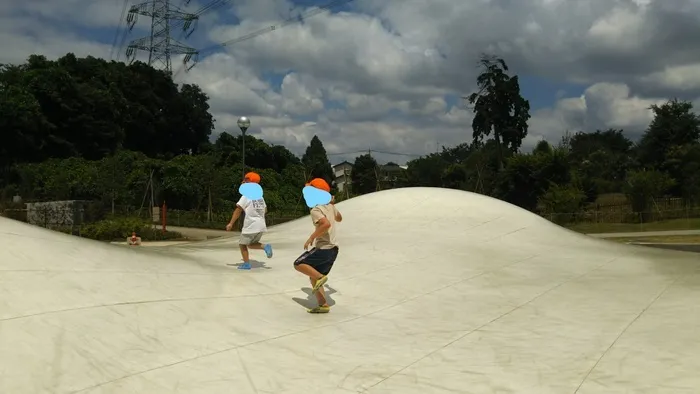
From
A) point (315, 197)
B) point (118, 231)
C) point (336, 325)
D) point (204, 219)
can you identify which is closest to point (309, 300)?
point (336, 325)

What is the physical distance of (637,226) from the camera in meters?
32.2

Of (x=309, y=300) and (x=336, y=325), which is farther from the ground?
(x=309, y=300)

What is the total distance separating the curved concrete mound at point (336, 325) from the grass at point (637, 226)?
23.1 m

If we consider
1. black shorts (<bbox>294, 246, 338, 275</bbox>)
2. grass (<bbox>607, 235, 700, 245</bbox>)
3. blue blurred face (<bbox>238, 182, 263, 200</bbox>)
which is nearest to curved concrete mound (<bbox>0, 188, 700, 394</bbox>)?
black shorts (<bbox>294, 246, 338, 275</bbox>)

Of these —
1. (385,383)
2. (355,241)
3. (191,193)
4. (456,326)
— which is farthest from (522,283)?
(191,193)

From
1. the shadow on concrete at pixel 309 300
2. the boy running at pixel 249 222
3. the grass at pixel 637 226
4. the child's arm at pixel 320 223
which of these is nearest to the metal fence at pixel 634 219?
the grass at pixel 637 226

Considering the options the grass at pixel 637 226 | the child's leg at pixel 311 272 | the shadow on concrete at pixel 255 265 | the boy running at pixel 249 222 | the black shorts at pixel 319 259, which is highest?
the boy running at pixel 249 222

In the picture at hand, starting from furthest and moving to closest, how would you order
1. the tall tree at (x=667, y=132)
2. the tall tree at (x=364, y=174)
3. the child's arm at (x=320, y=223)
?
the tall tree at (x=364, y=174) → the tall tree at (x=667, y=132) → the child's arm at (x=320, y=223)

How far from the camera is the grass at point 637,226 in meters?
31.0

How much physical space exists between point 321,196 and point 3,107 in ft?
151

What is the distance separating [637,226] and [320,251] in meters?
30.6

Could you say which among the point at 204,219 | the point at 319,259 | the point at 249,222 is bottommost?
the point at 204,219

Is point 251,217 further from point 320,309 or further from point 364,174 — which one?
point 364,174

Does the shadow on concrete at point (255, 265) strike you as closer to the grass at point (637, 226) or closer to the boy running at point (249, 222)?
the boy running at point (249, 222)
